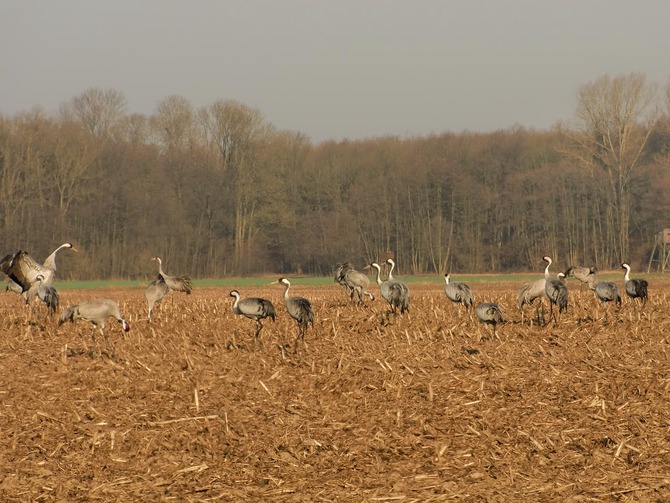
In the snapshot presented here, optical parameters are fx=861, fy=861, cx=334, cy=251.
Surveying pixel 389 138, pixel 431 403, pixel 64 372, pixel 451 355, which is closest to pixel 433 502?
pixel 431 403

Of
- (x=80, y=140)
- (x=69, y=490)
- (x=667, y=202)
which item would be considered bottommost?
(x=69, y=490)

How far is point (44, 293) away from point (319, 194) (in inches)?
2415

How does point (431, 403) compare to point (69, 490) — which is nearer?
point (69, 490)

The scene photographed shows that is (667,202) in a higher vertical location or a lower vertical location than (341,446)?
higher

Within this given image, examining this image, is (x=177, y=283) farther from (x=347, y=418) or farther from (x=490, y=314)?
(x=347, y=418)

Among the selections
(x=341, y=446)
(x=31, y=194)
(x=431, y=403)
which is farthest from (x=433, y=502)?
(x=31, y=194)

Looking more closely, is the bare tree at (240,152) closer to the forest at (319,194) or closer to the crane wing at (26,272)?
the forest at (319,194)

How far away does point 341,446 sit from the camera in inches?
405

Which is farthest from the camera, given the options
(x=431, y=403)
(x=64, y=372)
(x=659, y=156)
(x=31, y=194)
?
(x=659, y=156)

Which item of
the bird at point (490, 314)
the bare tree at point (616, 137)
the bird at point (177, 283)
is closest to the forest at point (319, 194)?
the bare tree at point (616, 137)

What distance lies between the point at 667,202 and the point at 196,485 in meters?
64.7

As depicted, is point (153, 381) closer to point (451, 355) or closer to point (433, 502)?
point (451, 355)

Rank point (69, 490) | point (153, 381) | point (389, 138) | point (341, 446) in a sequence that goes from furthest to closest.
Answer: point (389, 138) → point (153, 381) → point (341, 446) → point (69, 490)

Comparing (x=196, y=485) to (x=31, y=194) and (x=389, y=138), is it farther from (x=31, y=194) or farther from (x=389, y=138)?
(x=389, y=138)
